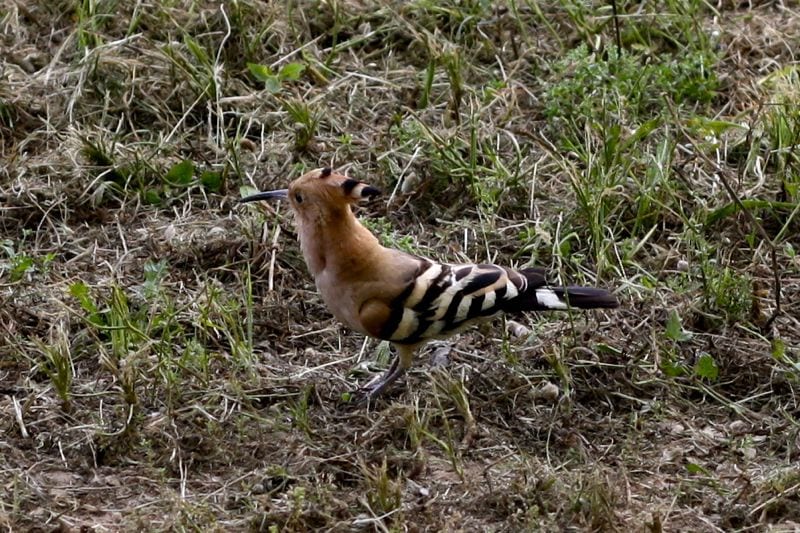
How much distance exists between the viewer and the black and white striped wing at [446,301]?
4422 millimetres

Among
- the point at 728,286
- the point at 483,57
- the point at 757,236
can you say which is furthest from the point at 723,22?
the point at 728,286

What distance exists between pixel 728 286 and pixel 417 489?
150cm

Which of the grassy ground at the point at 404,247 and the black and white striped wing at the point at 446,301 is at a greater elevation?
the black and white striped wing at the point at 446,301

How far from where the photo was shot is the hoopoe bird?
4426 mm

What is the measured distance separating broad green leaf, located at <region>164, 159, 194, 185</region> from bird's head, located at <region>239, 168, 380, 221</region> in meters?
1.15

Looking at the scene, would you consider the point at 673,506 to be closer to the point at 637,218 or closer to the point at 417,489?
the point at 417,489

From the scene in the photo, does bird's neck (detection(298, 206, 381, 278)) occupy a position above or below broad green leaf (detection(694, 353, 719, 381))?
above

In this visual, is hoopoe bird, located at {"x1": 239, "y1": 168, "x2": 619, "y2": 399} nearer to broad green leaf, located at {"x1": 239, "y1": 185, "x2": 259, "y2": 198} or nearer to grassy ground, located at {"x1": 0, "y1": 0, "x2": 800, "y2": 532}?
grassy ground, located at {"x1": 0, "y1": 0, "x2": 800, "y2": 532}

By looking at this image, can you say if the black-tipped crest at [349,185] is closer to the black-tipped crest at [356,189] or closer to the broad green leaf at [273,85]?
the black-tipped crest at [356,189]

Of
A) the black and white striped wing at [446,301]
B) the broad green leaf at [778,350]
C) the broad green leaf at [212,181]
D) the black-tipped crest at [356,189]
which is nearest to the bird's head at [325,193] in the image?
the black-tipped crest at [356,189]

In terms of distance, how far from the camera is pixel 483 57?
20.9ft

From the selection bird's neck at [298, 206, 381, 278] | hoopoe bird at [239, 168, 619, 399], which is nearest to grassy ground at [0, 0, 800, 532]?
hoopoe bird at [239, 168, 619, 399]

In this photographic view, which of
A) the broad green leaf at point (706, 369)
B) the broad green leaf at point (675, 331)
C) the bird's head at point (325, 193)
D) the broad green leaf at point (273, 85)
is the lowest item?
the broad green leaf at point (706, 369)

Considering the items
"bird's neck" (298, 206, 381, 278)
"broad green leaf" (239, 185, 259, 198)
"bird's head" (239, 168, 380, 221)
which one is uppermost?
"bird's head" (239, 168, 380, 221)
